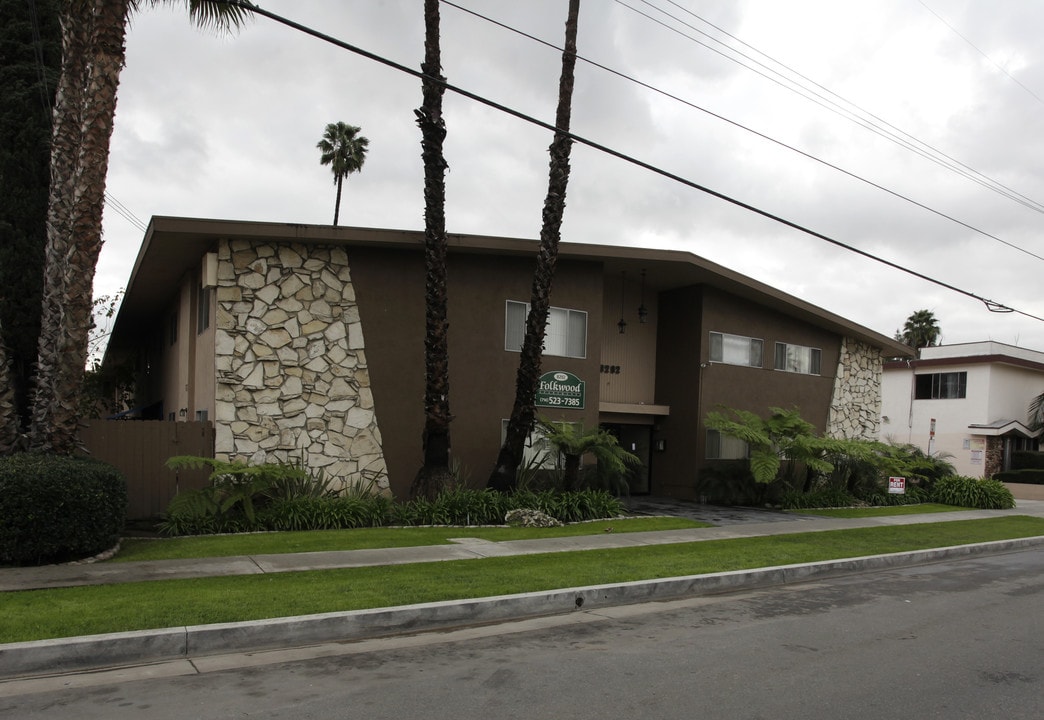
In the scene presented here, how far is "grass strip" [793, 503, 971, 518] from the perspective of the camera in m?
19.2

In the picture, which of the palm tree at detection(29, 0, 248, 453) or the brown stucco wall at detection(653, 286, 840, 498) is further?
the brown stucco wall at detection(653, 286, 840, 498)

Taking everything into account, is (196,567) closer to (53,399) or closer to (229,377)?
(53,399)

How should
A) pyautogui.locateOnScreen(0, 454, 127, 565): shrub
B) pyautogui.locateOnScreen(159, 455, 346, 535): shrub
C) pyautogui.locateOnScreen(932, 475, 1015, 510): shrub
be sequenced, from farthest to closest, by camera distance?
pyautogui.locateOnScreen(932, 475, 1015, 510): shrub, pyautogui.locateOnScreen(159, 455, 346, 535): shrub, pyautogui.locateOnScreen(0, 454, 127, 565): shrub

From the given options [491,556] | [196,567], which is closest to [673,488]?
[491,556]

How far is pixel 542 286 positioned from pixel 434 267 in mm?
2194

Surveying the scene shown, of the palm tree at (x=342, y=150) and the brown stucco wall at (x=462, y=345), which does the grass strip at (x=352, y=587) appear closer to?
the brown stucco wall at (x=462, y=345)

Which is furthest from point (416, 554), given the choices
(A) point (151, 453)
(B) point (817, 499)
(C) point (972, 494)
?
(C) point (972, 494)

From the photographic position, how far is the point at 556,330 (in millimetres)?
17891

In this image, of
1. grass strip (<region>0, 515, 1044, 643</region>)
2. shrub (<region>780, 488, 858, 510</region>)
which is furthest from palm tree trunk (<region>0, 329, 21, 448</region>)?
shrub (<region>780, 488, 858, 510</region>)


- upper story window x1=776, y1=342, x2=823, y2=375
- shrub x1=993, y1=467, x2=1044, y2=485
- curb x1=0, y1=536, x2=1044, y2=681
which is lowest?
shrub x1=993, y1=467, x2=1044, y2=485

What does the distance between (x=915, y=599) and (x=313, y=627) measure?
23.5 feet

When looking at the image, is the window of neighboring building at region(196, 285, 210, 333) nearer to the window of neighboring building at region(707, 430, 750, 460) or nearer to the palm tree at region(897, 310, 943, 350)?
the window of neighboring building at region(707, 430, 750, 460)

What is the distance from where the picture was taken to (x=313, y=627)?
7.37 meters

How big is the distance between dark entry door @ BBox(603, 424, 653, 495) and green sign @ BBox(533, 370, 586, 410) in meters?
3.88
